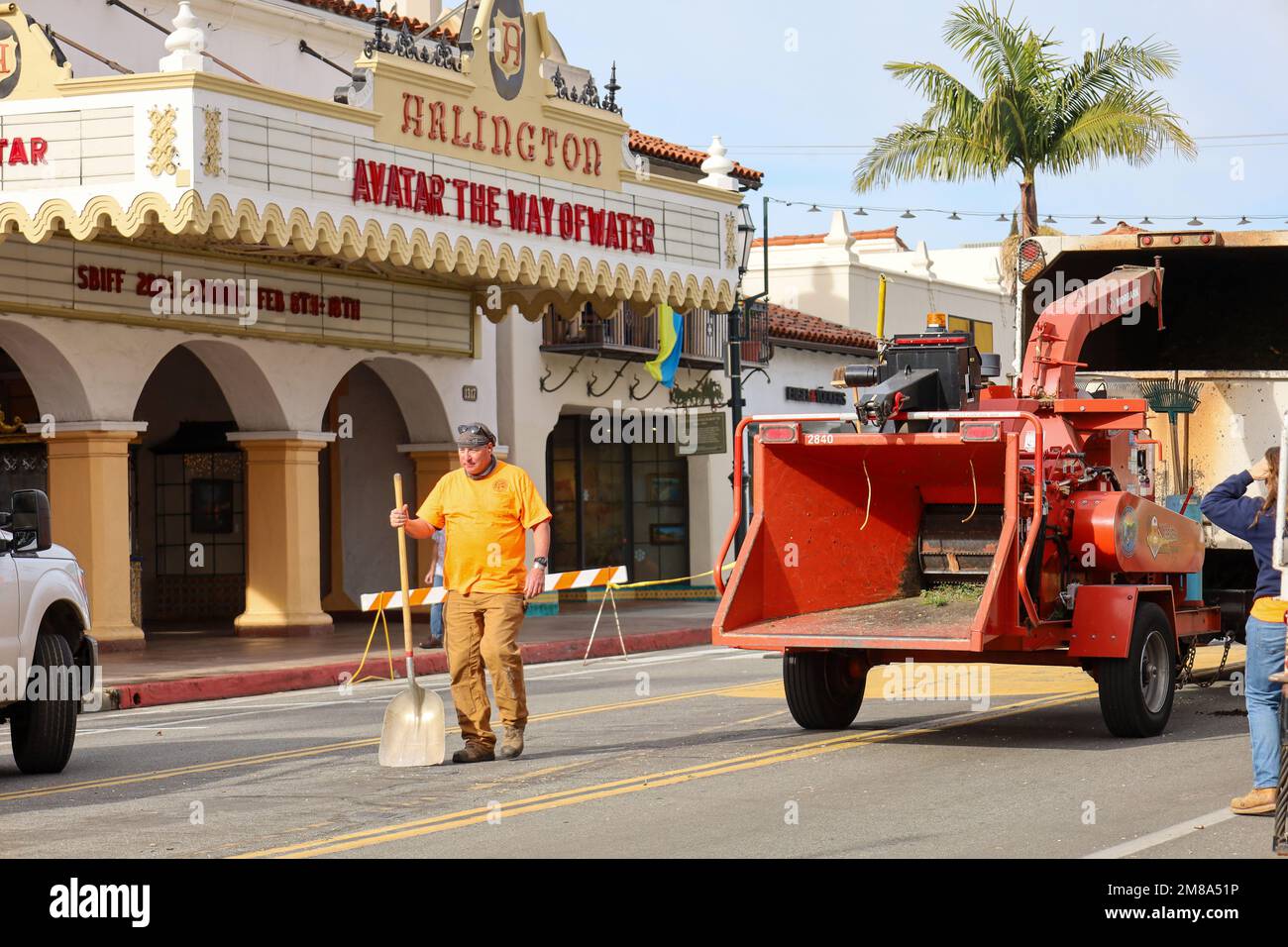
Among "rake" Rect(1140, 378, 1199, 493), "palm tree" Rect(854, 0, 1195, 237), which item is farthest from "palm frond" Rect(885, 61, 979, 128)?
"rake" Rect(1140, 378, 1199, 493)

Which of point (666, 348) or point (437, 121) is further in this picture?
point (666, 348)

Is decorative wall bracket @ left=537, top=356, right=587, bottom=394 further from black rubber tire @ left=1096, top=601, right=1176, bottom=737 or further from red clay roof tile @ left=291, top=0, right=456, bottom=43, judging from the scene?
black rubber tire @ left=1096, top=601, right=1176, bottom=737

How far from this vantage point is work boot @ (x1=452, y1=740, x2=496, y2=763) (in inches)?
452

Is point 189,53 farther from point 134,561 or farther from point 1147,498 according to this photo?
point 1147,498

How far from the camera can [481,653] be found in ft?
38.0

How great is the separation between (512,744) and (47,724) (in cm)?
276

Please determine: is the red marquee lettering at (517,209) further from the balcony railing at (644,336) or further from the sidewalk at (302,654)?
the sidewalk at (302,654)

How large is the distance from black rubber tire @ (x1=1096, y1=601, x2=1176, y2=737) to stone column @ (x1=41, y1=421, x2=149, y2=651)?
43.1ft

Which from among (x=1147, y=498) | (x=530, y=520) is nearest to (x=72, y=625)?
(x=530, y=520)

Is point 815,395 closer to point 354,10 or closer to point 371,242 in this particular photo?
point 354,10

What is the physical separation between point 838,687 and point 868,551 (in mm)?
915

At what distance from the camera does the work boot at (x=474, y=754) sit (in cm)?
1148

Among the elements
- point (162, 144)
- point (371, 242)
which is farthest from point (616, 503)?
point (162, 144)

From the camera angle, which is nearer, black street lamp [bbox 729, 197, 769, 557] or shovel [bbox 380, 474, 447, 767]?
shovel [bbox 380, 474, 447, 767]
